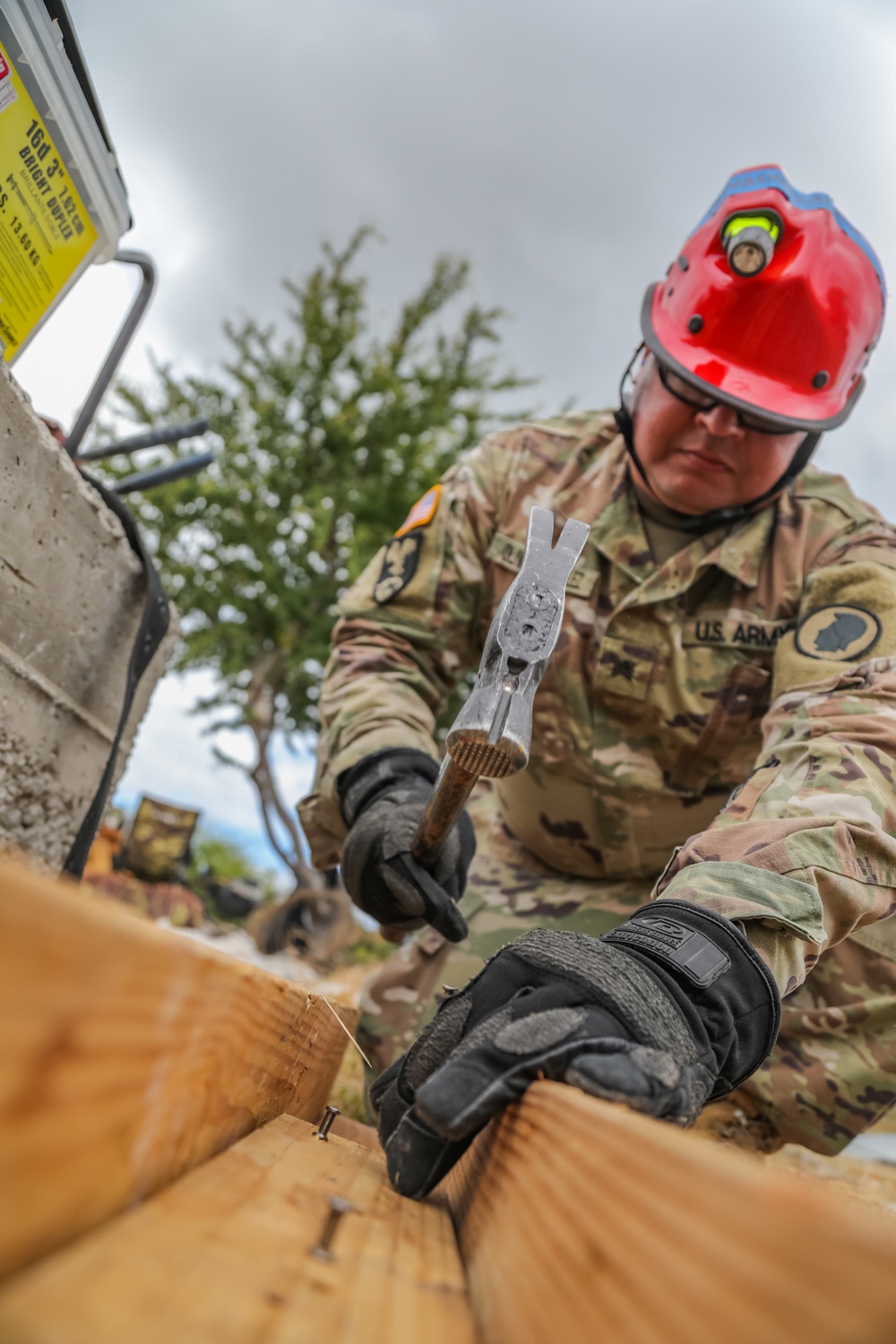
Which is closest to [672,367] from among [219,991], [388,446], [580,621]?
[580,621]

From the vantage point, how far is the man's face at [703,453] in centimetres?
230

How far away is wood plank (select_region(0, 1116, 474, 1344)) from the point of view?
0.42m

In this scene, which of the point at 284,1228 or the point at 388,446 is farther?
the point at 388,446

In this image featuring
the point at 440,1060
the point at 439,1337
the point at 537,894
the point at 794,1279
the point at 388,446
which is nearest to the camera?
the point at 794,1279

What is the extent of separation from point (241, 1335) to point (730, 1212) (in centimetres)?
25

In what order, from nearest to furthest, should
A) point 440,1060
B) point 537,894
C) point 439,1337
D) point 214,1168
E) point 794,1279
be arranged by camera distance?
point 794,1279 < point 439,1337 < point 214,1168 < point 440,1060 < point 537,894

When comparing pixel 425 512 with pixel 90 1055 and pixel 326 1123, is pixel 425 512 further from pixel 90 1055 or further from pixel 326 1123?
pixel 90 1055

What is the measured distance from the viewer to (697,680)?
2439 millimetres

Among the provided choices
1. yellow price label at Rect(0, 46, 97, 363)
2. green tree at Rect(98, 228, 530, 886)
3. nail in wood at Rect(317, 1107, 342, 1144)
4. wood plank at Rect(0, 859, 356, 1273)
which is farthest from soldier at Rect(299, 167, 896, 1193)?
green tree at Rect(98, 228, 530, 886)

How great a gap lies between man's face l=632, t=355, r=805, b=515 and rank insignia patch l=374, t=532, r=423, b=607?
71cm

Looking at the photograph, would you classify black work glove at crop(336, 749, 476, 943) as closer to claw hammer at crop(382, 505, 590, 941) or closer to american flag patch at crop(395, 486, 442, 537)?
claw hammer at crop(382, 505, 590, 941)

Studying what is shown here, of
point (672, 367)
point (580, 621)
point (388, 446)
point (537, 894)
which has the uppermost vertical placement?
point (388, 446)

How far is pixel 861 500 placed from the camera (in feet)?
8.53

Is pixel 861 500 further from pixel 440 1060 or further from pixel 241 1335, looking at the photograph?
pixel 241 1335
